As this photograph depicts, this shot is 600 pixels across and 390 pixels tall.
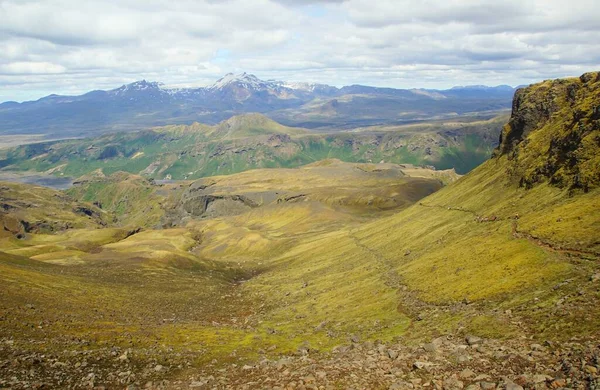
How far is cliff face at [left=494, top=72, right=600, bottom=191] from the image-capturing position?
82812 mm

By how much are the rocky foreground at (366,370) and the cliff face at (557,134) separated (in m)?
54.7

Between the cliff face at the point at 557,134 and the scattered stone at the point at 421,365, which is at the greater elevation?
the cliff face at the point at 557,134

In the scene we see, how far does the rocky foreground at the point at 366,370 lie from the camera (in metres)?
26.8

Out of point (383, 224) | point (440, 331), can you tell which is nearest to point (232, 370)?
point (440, 331)

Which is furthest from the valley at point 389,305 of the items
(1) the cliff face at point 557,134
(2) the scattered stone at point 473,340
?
(1) the cliff face at point 557,134

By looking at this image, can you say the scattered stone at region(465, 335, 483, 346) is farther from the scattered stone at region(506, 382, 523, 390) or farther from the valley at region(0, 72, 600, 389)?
the scattered stone at region(506, 382, 523, 390)

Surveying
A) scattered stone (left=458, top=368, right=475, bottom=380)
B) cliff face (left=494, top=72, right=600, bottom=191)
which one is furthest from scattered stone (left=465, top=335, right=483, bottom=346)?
cliff face (left=494, top=72, right=600, bottom=191)

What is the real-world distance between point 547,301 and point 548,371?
1585 centimetres

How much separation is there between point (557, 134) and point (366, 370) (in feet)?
318

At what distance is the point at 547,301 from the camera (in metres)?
40.4

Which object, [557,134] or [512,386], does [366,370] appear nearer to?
[512,386]

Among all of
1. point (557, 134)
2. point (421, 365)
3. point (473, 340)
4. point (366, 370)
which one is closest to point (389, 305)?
point (473, 340)

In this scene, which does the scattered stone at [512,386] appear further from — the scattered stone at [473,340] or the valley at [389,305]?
the scattered stone at [473,340]

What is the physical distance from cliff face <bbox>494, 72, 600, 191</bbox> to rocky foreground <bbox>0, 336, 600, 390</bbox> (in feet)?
180
